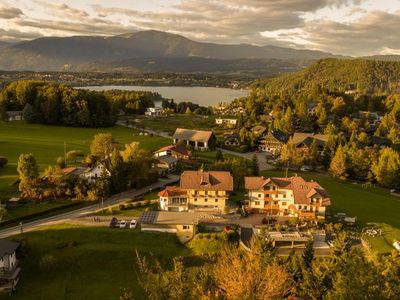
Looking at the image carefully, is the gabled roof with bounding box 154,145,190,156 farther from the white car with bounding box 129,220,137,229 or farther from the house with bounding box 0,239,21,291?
the house with bounding box 0,239,21,291

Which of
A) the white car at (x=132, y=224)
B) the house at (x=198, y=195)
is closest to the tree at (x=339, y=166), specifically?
the house at (x=198, y=195)

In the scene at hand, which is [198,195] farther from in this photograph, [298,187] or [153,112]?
[153,112]

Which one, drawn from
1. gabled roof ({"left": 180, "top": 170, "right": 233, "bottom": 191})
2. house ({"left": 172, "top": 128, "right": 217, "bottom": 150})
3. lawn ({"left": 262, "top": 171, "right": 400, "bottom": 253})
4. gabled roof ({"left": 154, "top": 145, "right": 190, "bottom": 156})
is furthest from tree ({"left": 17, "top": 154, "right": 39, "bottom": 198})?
house ({"left": 172, "top": 128, "right": 217, "bottom": 150})

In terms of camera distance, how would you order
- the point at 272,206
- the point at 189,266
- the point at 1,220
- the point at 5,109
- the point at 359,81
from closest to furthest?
the point at 189,266
the point at 1,220
the point at 272,206
the point at 5,109
the point at 359,81

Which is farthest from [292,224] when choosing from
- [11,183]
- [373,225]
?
[11,183]

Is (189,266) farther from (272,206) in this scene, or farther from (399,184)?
(399,184)

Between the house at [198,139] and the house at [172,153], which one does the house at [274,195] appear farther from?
the house at [198,139]

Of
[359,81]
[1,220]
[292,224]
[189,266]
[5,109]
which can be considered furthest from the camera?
[359,81]
